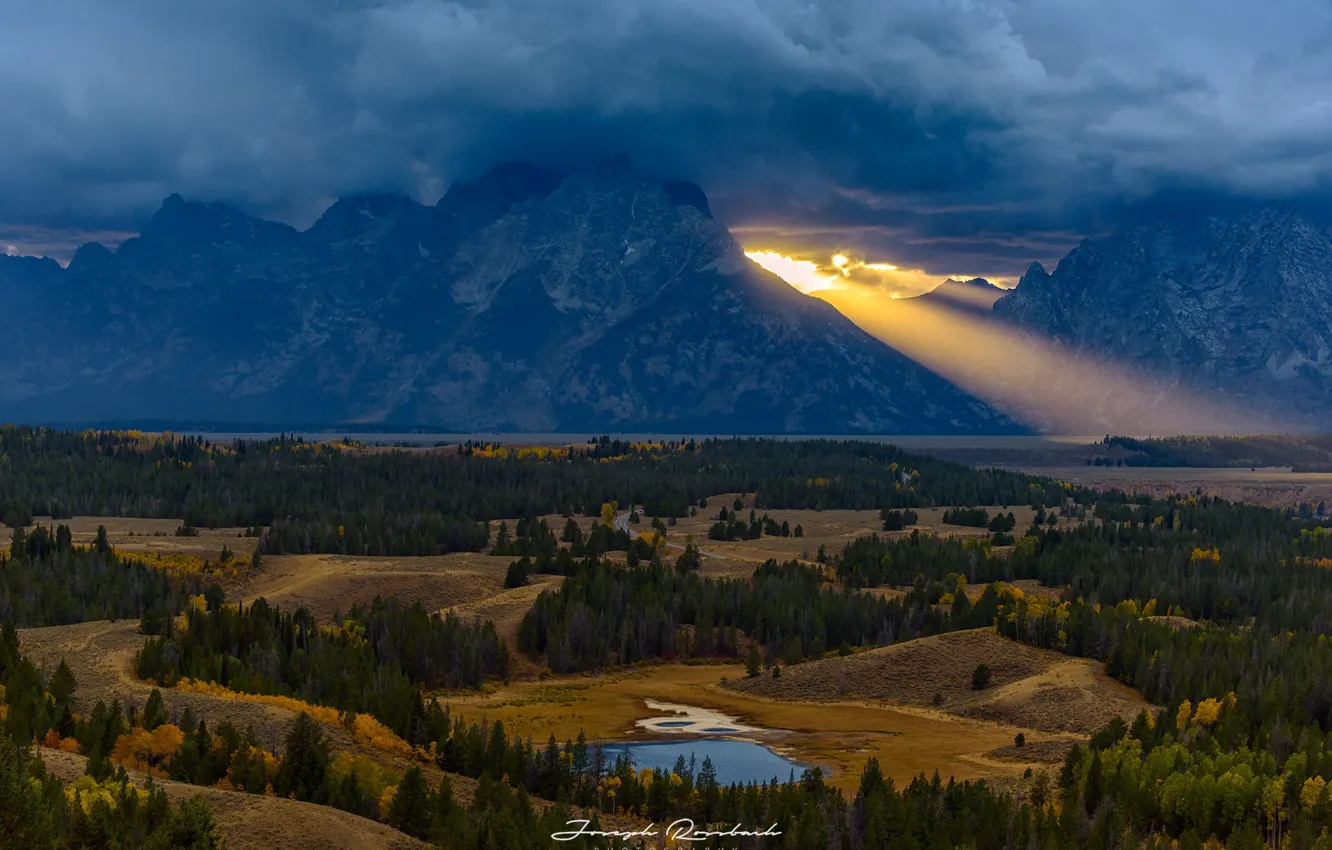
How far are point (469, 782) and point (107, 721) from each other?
87.4ft

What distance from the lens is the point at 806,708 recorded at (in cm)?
17750

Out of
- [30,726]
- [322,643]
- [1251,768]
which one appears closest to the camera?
[30,726]

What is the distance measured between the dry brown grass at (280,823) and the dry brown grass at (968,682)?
82.7 m

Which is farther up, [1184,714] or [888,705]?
[1184,714]

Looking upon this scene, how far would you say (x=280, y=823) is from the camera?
3784 inches

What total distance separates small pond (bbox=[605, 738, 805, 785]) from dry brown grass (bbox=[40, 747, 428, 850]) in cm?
4068

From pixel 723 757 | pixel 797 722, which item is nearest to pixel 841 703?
pixel 797 722

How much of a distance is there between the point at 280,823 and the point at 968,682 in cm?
10234

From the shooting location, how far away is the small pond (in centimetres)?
13975

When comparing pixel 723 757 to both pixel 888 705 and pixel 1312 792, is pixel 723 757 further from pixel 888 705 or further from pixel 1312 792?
pixel 1312 792

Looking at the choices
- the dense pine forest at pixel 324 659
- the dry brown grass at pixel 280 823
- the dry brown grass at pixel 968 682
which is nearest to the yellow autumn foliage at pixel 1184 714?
the dry brown grass at pixel 968 682

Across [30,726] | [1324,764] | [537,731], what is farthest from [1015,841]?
[30,726]

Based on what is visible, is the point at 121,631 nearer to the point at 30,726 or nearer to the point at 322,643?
the point at 322,643

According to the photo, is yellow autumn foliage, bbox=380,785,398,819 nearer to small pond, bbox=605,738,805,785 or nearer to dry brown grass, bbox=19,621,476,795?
dry brown grass, bbox=19,621,476,795
